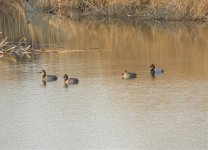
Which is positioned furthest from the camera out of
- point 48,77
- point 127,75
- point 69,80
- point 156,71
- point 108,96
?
point 156,71

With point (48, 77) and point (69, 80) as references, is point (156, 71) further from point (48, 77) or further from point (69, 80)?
point (48, 77)

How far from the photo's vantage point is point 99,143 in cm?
1065

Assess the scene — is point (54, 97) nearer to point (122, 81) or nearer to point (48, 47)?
point (122, 81)

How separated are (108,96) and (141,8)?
707 inches

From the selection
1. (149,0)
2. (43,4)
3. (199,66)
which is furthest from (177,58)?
(43,4)

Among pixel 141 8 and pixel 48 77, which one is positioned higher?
pixel 141 8

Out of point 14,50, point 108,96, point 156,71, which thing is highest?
point 14,50

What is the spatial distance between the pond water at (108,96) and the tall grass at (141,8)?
4991 mm

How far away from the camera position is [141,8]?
104 feet

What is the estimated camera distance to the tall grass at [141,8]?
97.0 feet

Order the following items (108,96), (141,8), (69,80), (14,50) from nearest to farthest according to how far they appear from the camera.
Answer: (108,96) → (69,80) → (14,50) → (141,8)

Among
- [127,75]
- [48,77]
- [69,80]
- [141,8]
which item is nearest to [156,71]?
[127,75]

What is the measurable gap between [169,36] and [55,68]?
7662mm

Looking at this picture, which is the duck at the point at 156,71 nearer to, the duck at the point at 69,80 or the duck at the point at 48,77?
the duck at the point at 69,80
